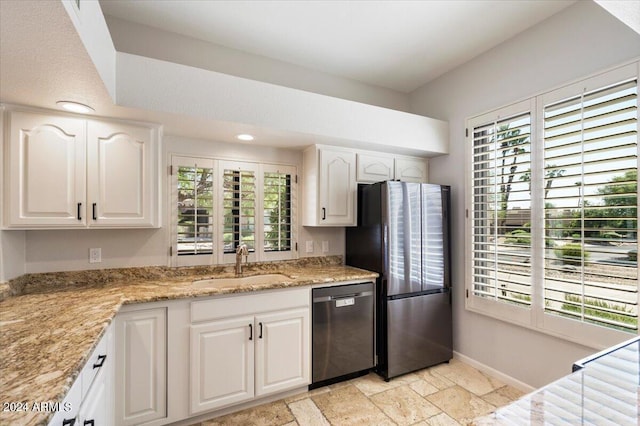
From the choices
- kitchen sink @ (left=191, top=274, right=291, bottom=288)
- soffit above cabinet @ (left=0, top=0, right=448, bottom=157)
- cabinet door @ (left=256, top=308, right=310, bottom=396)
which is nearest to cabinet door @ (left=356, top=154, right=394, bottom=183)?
soffit above cabinet @ (left=0, top=0, right=448, bottom=157)

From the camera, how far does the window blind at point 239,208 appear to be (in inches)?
107

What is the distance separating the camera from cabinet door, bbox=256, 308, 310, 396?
7.16ft

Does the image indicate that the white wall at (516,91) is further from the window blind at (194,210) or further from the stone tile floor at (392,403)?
the window blind at (194,210)

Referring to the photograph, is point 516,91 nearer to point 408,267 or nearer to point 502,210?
point 502,210

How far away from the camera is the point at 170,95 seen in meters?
2.00

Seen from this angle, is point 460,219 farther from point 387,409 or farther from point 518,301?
point 387,409

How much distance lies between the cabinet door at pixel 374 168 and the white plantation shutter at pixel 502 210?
79 centimetres

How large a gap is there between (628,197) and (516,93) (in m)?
1.15

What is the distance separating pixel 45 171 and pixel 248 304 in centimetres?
156

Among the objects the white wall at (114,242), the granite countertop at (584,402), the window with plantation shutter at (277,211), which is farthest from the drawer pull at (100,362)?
the window with plantation shutter at (277,211)

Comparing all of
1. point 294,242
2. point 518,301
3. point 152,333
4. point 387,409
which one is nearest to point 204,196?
point 294,242

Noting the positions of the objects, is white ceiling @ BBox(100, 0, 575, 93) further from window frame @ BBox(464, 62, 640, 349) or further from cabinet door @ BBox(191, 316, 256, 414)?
cabinet door @ BBox(191, 316, 256, 414)

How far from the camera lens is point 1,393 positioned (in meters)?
0.83

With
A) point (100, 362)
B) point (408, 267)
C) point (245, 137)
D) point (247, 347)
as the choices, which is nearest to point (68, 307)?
point (100, 362)
